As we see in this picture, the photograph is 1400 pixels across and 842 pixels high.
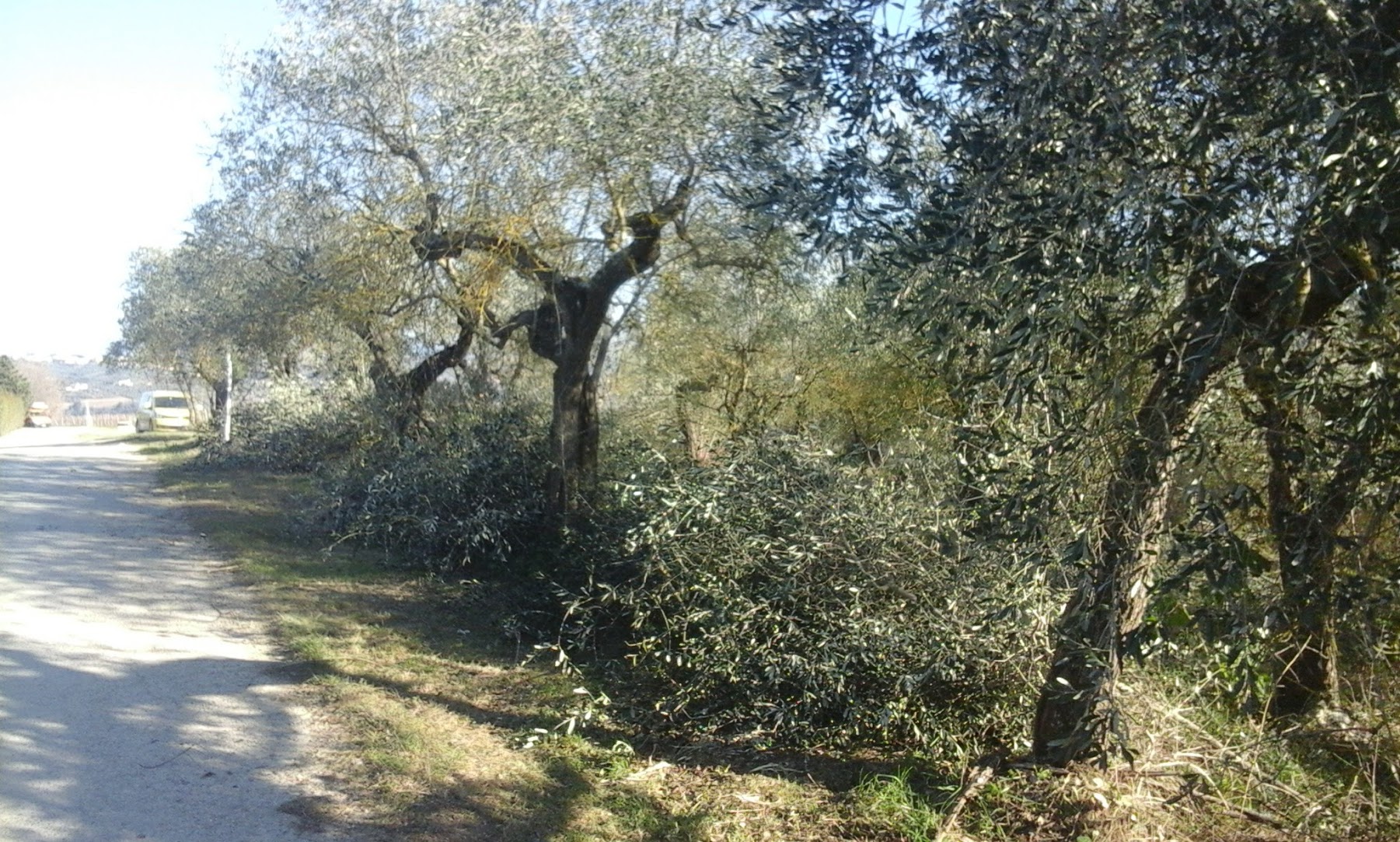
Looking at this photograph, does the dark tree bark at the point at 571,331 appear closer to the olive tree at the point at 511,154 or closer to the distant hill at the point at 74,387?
the olive tree at the point at 511,154

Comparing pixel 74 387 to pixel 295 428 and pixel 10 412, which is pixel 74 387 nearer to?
pixel 10 412

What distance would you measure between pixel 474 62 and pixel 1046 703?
24.6 ft

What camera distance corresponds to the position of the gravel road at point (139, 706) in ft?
17.5

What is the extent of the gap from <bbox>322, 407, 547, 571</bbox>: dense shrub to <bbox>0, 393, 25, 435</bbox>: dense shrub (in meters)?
37.4

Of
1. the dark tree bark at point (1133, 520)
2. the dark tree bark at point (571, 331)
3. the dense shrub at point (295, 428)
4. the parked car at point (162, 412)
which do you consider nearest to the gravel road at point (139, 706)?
the dark tree bark at point (571, 331)

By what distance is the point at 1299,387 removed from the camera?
4461 millimetres

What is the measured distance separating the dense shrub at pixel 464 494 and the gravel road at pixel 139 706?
1.85 metres

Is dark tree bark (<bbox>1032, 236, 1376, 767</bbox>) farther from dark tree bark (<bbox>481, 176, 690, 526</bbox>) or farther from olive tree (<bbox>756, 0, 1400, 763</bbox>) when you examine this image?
dark tree bark (<bbox>481, 176, 690, 526</bbox>)

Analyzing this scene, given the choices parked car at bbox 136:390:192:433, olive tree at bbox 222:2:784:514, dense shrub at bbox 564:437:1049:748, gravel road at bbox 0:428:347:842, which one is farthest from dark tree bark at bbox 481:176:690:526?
parked car at bbox 136:390:192:433

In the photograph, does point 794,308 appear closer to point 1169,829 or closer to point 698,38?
point 698,38

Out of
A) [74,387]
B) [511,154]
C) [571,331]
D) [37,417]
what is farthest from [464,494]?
[74,387]

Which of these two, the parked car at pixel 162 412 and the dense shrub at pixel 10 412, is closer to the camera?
the dense shrub at pixel 10 412

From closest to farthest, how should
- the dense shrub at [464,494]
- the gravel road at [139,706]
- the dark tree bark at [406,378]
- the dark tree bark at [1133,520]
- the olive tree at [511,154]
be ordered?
the dark tree bark at [1133,520]
the gravel road at [139,706]
the olive tree at [511,154]
the dense shrub at [464,494]
the dark tree bark at [406,378]

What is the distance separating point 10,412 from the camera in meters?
47.3
